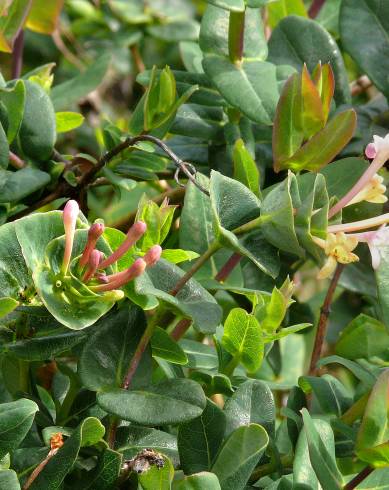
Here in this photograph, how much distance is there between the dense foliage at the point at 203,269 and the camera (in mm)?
569

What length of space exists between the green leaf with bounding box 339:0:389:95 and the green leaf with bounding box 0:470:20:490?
51 centimetres

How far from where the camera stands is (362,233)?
62 centimetres

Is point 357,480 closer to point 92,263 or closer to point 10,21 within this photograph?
point 92,263

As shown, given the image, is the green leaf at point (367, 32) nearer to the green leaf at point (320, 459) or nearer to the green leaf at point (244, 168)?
the green leaf at point (244, 168)

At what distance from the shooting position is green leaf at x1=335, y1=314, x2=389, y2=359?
0.75 m

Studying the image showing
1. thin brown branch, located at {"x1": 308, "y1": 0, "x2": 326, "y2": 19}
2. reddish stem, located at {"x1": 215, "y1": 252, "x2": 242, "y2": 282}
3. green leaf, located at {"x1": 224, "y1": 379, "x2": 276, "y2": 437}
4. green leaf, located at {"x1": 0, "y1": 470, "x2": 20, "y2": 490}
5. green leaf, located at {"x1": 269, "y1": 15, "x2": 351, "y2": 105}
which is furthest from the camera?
thin brown branch, located at {"x1": 308, "y1": 0, "x2": 326, "y2": 19}

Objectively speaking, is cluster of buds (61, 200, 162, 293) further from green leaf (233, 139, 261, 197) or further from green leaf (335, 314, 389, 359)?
green leaf (335, 314, 389, 359)

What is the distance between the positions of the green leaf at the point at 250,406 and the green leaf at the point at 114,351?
6 cm

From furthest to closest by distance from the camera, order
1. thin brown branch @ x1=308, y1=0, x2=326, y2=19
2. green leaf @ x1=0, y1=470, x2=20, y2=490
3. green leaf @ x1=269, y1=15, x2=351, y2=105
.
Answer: thin brown branch @ x1=308, y1=0, x2=326, y2=19 < green leaf @ x1=269, y1=15, x2=351, y2=105 < green leaf @ x1=0, y1=470, x2=20, y2=490

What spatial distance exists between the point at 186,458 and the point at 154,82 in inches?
12.8

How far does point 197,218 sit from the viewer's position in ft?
2.26

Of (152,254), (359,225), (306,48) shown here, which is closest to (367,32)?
(306,48)

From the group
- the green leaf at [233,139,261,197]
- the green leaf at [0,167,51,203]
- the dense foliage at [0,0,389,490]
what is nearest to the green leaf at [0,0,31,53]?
the dense foliage at [0,0,389,490]

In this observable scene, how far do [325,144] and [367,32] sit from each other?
227 millimetres
